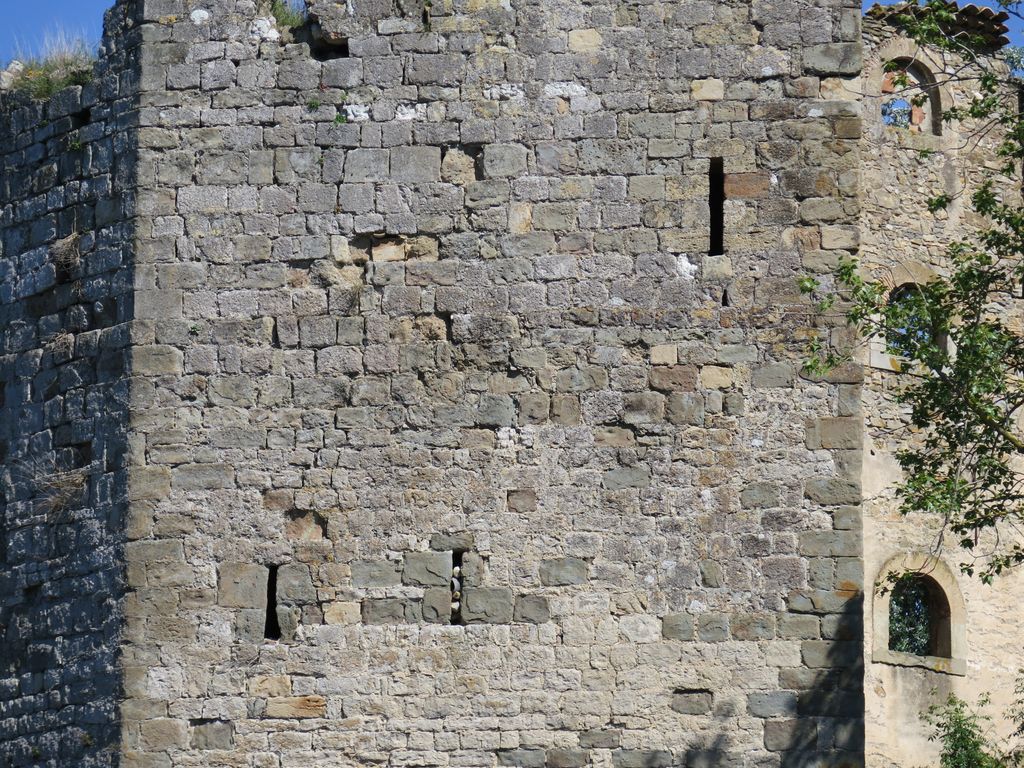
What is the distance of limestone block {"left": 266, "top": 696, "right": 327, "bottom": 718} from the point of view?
10.3 metres

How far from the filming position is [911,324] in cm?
1123

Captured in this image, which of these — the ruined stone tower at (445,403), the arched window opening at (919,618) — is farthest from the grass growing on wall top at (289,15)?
the arched window opening at (919,618)

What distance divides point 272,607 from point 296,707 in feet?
1.73

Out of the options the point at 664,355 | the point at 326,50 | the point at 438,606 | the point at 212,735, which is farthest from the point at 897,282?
the point at 212,735

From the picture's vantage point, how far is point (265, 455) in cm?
1056

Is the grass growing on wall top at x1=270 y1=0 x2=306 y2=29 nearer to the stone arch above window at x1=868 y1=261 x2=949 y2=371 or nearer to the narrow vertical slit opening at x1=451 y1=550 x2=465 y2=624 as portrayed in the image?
the narrow vertical slit opening at x1=451 y1=550 x2=465 y2=624

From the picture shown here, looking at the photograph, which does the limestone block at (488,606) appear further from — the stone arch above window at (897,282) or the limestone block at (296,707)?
the stone arch above window at (897,282)

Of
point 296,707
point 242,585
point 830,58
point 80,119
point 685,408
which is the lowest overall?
point 296,707

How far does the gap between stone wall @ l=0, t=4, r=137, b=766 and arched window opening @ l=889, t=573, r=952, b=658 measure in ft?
24.7

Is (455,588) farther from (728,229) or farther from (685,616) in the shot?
(728,229)

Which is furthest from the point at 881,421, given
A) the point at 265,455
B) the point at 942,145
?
the point at 265,455

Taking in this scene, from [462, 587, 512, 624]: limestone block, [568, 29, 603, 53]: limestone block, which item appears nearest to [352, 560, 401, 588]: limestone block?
[462, 587, 512, 624]: limestone block

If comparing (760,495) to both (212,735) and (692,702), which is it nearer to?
(692,702)

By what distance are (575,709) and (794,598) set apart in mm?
1219
